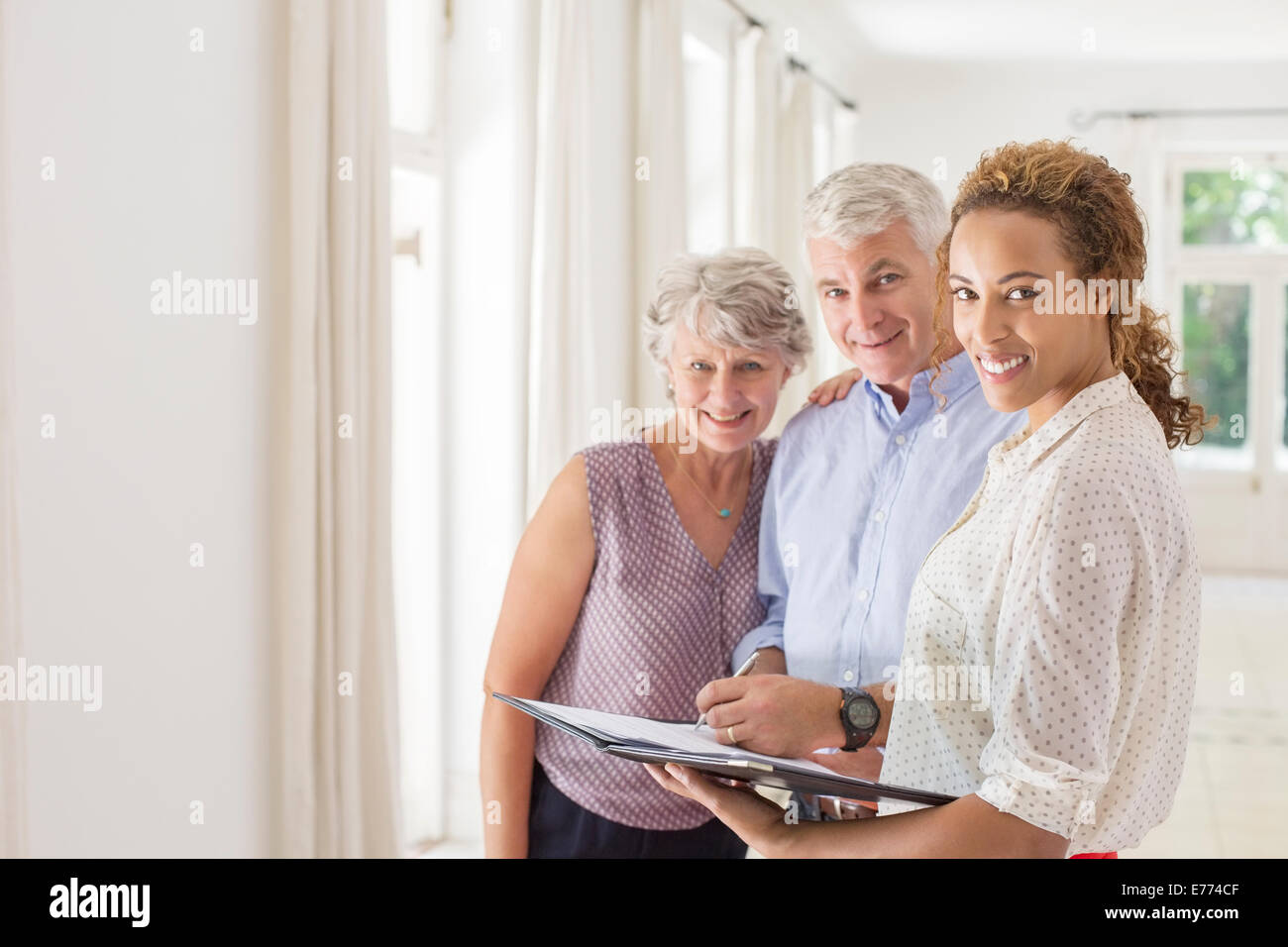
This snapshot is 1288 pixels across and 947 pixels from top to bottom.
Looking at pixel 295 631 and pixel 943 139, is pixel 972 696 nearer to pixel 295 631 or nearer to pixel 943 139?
pixel 295 631

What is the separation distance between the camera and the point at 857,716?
1469mm

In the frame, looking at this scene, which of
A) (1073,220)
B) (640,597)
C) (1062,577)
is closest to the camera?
(1062,577)

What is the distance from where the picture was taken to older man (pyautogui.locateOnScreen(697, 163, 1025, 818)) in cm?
154

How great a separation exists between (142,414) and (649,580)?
100 centimetres

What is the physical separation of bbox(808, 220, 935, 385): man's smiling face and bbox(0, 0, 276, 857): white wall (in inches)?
47.8

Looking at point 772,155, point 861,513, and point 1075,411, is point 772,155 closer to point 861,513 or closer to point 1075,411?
point 861,513

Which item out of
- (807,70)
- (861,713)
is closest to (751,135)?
(807,70)

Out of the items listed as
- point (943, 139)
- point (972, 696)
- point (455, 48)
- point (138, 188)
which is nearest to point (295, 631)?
point (138, 188)

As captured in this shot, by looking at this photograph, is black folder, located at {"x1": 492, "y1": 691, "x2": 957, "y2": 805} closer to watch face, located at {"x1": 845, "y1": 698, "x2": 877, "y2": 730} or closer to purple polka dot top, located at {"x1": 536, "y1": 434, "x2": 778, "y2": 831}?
watch face, located at {"x1": 845, "y1": 698, "x2": 877, "y2": 730}

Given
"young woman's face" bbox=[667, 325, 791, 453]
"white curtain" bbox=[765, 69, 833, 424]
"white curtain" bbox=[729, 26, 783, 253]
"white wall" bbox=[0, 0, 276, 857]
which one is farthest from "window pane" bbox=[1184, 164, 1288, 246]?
"young woman's face" bbox=[667, 325, 791, 453]

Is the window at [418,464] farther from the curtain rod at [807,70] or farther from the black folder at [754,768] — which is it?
the black folder at [754,768]

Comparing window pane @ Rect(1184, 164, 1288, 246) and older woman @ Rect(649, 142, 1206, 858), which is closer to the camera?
older woman @ Rect(649, 142, 1206, 858)
